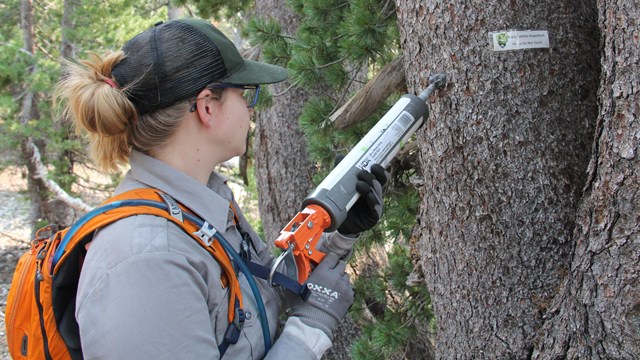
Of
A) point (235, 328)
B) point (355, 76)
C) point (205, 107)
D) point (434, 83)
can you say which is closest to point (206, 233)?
point (235, 328)

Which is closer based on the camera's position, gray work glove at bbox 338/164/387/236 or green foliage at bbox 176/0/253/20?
gray work glove at bbox 338/164/387/236

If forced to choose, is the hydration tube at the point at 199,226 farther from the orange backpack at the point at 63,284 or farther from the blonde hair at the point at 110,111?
the blonde hair at the point at 110,111

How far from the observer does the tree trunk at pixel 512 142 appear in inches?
86.3

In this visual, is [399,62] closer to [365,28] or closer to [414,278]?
[365,28]

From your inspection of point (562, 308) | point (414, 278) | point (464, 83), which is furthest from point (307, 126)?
point (562, 308)

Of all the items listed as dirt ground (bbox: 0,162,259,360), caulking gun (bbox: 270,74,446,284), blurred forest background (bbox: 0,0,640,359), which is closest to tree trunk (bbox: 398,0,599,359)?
blurred forest background (bbox: 0,0,640,359)

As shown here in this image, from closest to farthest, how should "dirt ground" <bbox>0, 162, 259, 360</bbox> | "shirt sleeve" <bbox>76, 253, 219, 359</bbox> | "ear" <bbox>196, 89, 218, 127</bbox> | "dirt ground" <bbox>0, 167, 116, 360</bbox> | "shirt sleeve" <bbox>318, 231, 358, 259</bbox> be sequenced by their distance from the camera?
1. "shirt sleeve" <bbox>76, 253, 219, 359</bbox>
2. "ear" <bbox>196, 89, 218, 127</bbox>
3. "shirt sleeve" <bbox>318, 231, 358, 259</bbox>
4. "dirt ground" <bbox>0, 167, 116, 360</bbox>
5. "dirt ground" <bbox>0, 162, 259, 360</bbox>

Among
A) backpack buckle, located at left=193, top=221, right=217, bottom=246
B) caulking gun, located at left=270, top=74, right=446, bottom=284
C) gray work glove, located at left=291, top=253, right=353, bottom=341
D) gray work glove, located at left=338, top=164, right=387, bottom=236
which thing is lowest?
gray work glove, located at left=291, top=253, right=353, bottom=341

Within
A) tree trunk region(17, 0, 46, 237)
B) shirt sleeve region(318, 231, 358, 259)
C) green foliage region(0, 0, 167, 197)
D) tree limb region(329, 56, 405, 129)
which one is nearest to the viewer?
shirt sleeve region(318, 231, 358, 259)

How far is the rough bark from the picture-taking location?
5098mm

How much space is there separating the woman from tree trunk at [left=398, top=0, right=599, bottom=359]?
0.41 m

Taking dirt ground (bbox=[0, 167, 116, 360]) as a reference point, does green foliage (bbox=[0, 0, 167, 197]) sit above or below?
above

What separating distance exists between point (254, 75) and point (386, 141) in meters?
0.57

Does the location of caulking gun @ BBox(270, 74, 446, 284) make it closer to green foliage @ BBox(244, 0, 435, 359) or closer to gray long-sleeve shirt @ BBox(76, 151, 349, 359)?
gray long-sleeve shirt @ BBox(76, 151, 349, 359)
